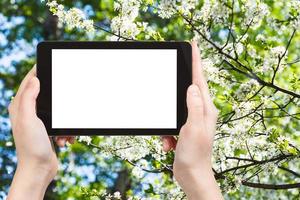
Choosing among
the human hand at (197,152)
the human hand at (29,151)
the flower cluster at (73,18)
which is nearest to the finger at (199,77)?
the human hand at (197,152)

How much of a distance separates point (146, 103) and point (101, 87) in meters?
0.28

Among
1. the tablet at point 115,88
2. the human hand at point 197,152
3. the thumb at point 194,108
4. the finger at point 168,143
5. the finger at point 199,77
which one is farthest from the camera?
the tablet at point 115,88

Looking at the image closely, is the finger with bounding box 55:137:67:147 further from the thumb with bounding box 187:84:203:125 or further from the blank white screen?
the thumb with bounding box 187:84:203:125

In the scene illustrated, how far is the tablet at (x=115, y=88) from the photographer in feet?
9.88

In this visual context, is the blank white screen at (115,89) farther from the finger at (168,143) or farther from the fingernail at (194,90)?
the fingernail at (194,90)

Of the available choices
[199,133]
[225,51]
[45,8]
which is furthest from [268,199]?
[45,8]

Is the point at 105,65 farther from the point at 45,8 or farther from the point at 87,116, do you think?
the point at 45,8

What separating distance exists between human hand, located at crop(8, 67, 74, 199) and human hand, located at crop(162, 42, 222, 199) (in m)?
0.39

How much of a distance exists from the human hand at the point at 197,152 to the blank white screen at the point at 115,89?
20.7 inches

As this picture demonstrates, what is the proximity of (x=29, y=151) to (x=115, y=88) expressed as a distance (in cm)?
87

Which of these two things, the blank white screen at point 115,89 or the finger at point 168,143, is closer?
the finger at point 168,143

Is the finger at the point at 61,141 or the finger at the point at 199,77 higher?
the finger at the point at 199,77

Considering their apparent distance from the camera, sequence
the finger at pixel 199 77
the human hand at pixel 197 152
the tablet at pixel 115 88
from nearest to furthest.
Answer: the human hand at pixel 197 152 → the finger at pixel 199 77 → the tablet at pixel 115 88

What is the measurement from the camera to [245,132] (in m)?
5.79
